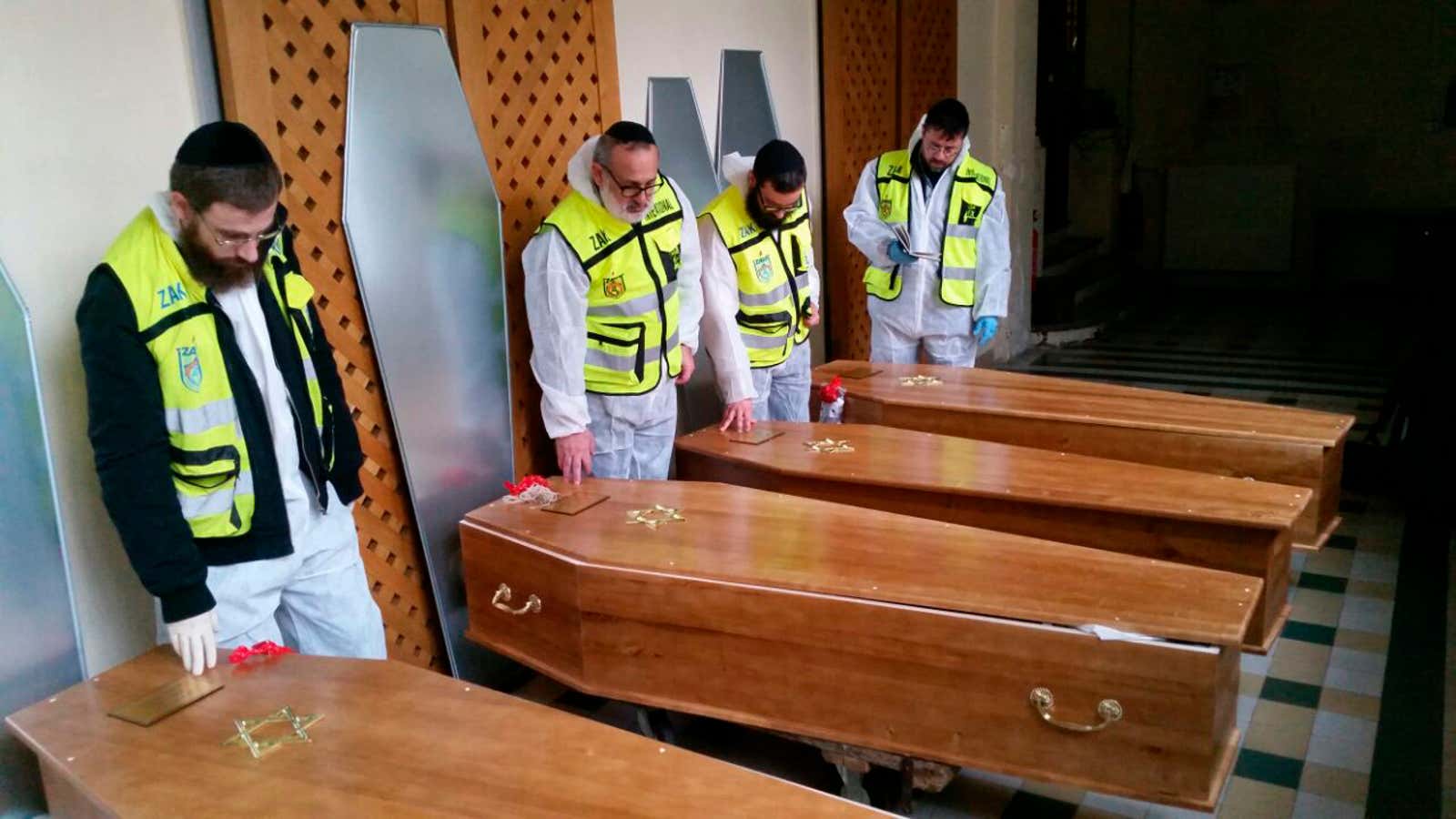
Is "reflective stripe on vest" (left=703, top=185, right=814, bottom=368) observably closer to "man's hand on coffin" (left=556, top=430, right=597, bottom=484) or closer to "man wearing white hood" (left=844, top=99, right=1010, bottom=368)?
"man wearing white hood" (left=844, top=99, right=1010, bottom=368)

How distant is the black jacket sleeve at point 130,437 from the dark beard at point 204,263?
122mm

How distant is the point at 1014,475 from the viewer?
282 centimetres

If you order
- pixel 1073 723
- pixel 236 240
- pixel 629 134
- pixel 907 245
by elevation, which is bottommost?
pixel 1073 723

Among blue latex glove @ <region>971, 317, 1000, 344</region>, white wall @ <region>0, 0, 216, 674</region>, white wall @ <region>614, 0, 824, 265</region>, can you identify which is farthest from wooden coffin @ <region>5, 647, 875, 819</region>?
blue latex glove @ <region>971, 317, 1000, 344</region>

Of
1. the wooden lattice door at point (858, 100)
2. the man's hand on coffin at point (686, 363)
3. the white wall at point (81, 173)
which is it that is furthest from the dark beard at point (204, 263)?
the wooden lattice door at point (858, 100)

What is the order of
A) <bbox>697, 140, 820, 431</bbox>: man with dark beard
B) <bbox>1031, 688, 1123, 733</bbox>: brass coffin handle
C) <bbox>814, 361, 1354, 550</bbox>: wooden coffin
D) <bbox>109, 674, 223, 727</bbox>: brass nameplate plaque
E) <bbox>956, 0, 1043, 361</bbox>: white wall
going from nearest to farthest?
<bbox>109, 674, 223, 727</bbox>: brass nameplate plaque < <bbox>1031, 688, 1123, 733</bbox>: brass coffin handle < <bbox>814, 361, 1354, 550</bbox>: wooden coffin < <bbox>697, 140, 820, 431</bbox>: man with dark beard < <bbox>956, 0, 1043, 361</bbox>: white wall

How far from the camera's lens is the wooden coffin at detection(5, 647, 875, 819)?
148cm

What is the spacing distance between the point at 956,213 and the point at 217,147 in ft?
9.31

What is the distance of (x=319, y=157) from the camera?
2.56 m

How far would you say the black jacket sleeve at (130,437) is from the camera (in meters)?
1.81

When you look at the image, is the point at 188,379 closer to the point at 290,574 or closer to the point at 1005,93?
the point at 290,574

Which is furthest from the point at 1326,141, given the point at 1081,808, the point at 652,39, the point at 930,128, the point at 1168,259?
the point at 1081,808

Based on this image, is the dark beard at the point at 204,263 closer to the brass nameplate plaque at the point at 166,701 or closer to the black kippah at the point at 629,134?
the brass nameplate plaque at the point at 166,701

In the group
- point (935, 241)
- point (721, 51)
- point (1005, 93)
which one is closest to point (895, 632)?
point (935, 241)
